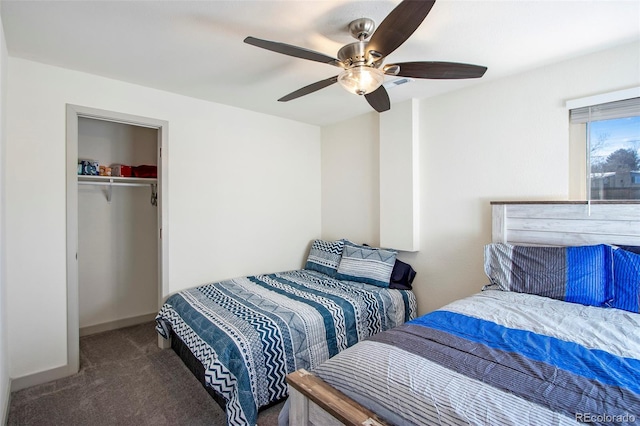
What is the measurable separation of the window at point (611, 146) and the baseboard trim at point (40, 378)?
165 inches

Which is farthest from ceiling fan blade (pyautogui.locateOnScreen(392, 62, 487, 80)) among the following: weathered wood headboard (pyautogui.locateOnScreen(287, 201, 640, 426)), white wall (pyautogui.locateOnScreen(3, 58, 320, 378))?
white wall (pyautogui.locateOnScreen(3, 58, 320, 378))

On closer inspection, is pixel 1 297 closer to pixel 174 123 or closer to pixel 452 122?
pixel 174 123

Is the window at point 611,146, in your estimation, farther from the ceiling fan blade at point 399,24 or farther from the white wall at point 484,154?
the ceiling fan blade at point 399,24

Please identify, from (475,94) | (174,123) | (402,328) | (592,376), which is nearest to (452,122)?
(475,94)

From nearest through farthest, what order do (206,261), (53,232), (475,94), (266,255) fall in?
1. (53,232)
2. (475,94)
3. (206,261)
4. (266,255)

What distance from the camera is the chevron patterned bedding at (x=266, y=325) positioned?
1.87 m

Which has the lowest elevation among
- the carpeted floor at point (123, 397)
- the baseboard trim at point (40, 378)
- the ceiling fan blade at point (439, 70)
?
the carpeted floor at point (123, 397)

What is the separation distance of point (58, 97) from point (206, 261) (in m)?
1.84

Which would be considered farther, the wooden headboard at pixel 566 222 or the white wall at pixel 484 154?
the white wall at pixel 484 154

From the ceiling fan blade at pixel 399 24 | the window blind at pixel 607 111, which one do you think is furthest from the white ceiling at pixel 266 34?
the window blind at pixel 607 111

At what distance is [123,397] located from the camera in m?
2.20

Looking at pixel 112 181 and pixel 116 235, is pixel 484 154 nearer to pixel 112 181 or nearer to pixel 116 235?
pixel 112 181

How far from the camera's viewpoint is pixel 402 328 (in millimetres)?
1558

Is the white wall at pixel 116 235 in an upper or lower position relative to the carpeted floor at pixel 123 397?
upper
